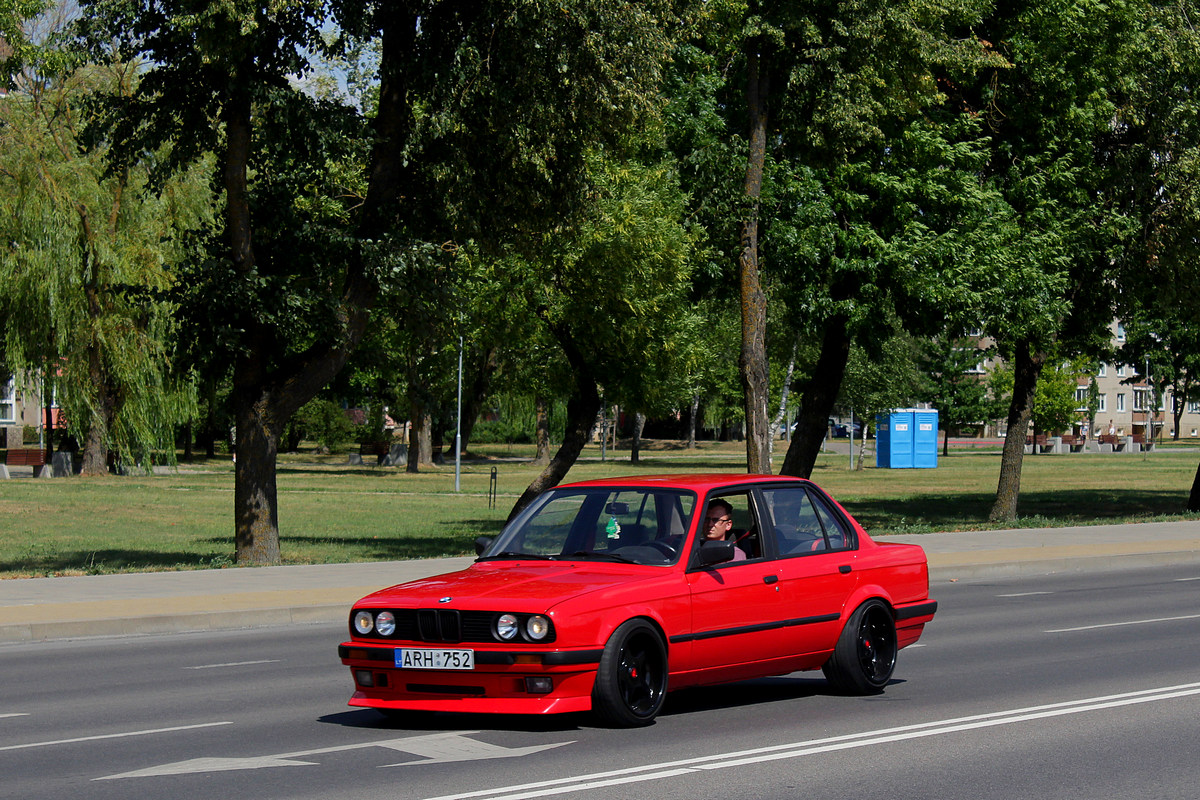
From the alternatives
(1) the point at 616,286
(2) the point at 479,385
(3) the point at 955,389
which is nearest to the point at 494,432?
(3) the point at 955,389

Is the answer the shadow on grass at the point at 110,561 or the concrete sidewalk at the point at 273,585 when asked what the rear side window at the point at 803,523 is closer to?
the concrete sidewalk at the point at 273,585

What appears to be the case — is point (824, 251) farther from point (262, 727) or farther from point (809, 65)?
point (262, 727)

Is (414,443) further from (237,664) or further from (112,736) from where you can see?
(112,736)

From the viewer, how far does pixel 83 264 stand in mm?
42344

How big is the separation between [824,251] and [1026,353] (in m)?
7.38

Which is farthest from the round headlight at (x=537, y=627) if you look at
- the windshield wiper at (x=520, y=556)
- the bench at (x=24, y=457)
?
the bench at (x=24, y=457)

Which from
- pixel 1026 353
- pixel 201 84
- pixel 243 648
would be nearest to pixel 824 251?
pixel 1026 353

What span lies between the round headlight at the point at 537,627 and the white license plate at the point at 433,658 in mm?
356

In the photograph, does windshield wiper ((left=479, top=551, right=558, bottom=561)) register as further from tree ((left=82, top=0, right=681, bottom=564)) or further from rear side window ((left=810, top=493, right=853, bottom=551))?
tree ((left=82, top=0, right=681, bottom=564))

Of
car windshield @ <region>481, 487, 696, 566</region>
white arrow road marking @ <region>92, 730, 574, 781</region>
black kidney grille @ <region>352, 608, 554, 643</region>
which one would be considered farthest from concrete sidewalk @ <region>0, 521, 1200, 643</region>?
black kidney grille @ <region>352, 608, 554, 643</region>

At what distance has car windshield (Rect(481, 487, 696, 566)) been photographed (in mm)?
8562

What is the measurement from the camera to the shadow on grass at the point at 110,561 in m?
20.4

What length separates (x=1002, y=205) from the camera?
27062 millimetres

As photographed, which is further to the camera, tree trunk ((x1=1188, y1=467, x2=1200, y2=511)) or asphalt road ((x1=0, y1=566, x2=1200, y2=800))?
tree trunk ((x1=1188, y1=467, x2=1200, y2=511))
